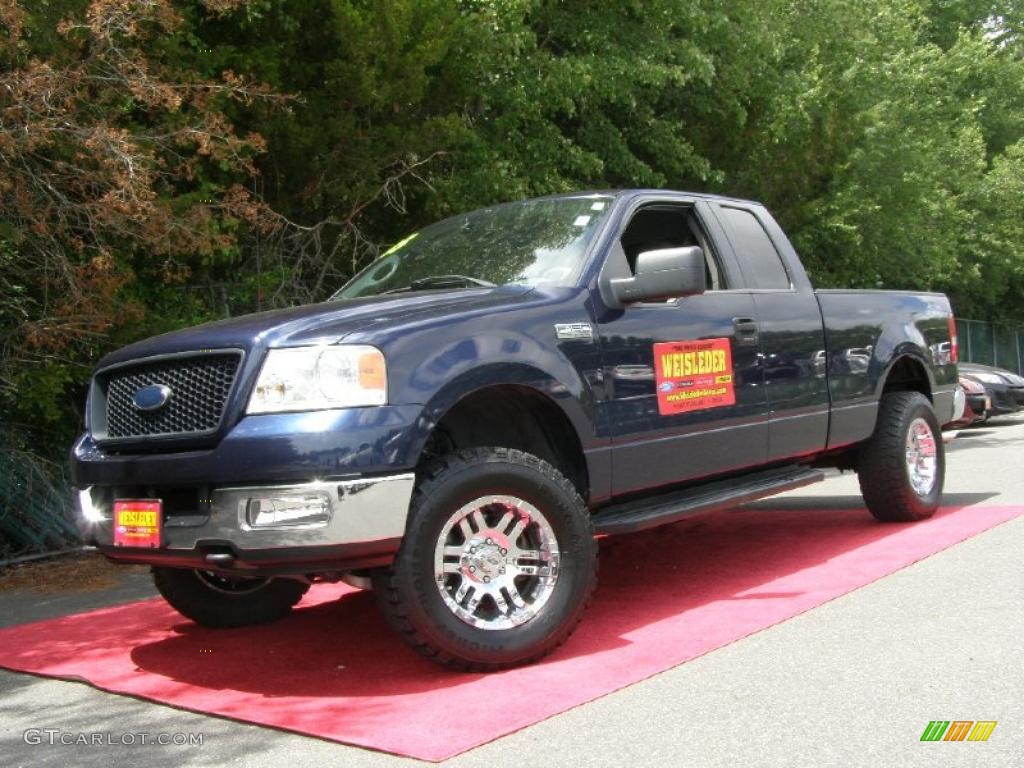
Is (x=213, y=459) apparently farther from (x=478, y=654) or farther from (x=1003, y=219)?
(x=1003, y=219)

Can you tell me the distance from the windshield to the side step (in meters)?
1.11

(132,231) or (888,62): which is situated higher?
(888,62)

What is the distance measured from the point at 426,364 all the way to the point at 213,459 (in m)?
0.88

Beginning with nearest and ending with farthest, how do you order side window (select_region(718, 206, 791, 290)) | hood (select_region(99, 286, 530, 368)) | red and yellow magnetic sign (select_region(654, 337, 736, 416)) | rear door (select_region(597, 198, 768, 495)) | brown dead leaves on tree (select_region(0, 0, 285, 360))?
hood (select_region(99, 286, 530, 368)) < rear door (select_region(597, 198, 768, 495)) < red and yellow magnetic sign (select_region(654, 337, 736, 416)) < side window (select_region(718, 206, 791, 290)) < brown dead leaves on tree (select_region(0, 0, 285, 360))

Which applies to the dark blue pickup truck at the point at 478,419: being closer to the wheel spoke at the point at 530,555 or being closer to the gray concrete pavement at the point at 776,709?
the wheel spoke at the point at 530,555

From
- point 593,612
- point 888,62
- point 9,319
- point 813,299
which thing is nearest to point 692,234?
point 813,299

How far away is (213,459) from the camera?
4410mm

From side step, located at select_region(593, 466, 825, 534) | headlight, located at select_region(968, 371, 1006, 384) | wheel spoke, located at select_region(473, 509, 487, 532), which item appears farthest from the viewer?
headlight, located at select_region(968, 371, 1006, 384)

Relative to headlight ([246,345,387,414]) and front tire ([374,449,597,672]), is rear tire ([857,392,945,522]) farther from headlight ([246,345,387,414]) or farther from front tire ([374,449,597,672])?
headlight ([246,345,387,414])

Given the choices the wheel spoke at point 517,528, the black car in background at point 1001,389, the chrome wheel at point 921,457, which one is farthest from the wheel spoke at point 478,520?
the black car in background at point 1001,389

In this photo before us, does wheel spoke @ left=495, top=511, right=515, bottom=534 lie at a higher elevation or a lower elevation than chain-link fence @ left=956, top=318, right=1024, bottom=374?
higher

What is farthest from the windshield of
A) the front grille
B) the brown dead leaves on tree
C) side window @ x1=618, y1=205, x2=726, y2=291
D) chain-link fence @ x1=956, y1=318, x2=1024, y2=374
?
chain-link fence @ x1=956, y1=318, x2=1024, y2=374

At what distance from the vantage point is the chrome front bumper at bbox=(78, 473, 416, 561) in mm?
4277

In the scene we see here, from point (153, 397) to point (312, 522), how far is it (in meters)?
0.94
